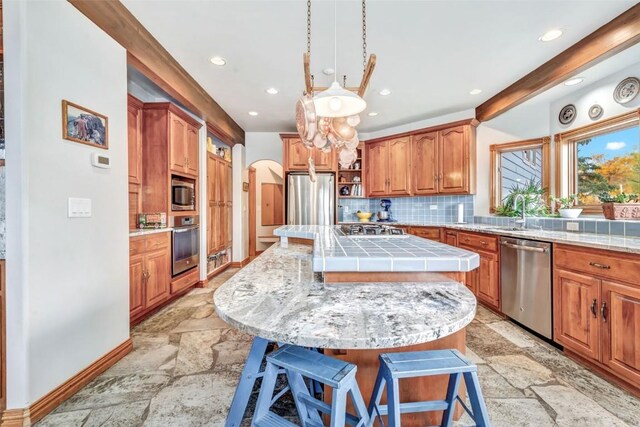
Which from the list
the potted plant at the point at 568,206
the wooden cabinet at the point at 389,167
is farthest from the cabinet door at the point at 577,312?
the wooden cabinet at the point at 389,167

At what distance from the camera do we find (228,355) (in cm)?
210

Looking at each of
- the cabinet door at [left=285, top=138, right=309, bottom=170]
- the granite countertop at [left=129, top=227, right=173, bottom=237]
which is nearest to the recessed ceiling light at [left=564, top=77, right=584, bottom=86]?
the cabinet door at [left=285, top=138, right=309, bottom=170]

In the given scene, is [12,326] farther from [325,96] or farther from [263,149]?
[263,149]

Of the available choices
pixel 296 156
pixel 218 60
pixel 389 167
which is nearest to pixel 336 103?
pixel 218 60

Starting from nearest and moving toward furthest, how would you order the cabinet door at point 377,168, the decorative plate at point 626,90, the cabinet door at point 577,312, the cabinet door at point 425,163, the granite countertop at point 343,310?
the granite countertop at point 343,310, the cabinet door at point 577,312, the decorative plate at point 626,90, the cabinet door at point 425,163, the cabinet door at point 377,168

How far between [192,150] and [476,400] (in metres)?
3.72

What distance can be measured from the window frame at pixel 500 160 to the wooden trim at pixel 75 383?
4567 mm

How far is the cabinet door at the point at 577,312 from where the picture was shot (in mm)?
1843

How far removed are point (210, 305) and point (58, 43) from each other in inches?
100.0

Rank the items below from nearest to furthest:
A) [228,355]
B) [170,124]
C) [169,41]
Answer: [228,355] → [169,41] → [170,124]

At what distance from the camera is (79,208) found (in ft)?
5.55

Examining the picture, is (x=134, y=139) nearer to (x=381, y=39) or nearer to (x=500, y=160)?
(x=381, y=39)

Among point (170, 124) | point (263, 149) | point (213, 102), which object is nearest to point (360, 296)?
point (170, 124)

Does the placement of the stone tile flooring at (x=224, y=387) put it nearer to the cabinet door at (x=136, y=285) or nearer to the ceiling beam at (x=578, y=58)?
the cabinet door at (x=136, y=285)
